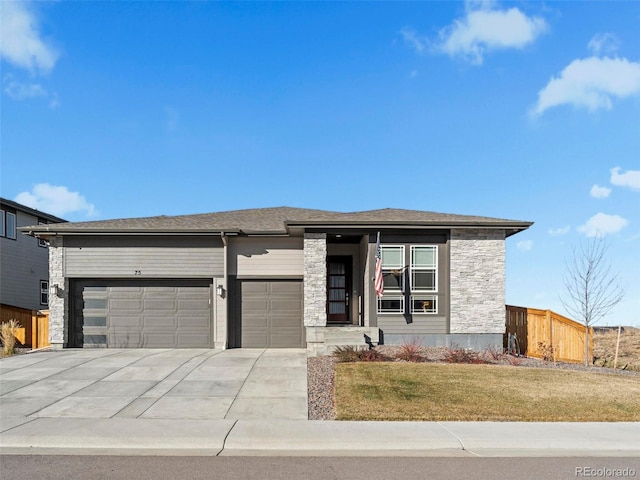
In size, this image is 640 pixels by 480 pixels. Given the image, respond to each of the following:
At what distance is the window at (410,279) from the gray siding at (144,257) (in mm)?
5754

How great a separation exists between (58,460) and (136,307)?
1029 centimetres

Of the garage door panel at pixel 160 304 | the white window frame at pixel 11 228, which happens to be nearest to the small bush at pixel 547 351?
the garage door panel at pixel 160 304

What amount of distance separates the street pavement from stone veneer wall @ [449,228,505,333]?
21.4ft

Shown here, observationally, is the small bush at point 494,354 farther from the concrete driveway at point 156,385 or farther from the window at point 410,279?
the concrete driveway at point 156,385

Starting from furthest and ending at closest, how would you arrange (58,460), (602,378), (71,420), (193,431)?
(602,378) < (71,420) < (193,431) < (58,460)

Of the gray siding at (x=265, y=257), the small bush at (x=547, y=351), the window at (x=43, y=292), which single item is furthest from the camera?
the window at (x=43, y=292)

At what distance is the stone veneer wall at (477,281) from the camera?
1518 centimetres

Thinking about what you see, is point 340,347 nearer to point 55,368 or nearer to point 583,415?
point 583,415

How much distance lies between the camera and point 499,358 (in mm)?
13719

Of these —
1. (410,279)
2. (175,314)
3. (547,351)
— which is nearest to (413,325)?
(410,279)

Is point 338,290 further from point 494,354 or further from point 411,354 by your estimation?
point 494,354

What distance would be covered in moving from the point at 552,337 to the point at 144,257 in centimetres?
1388

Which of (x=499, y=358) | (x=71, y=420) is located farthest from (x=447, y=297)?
(x=71, y=420)

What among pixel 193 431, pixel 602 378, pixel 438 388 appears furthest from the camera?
pixel 602 378
